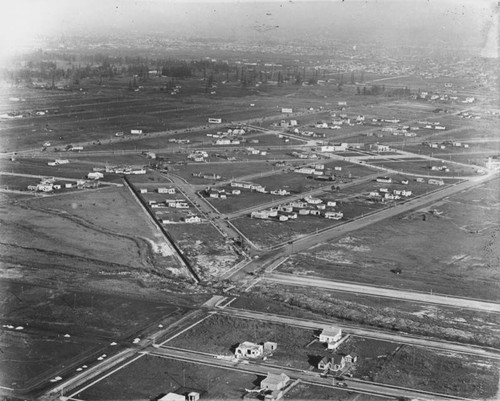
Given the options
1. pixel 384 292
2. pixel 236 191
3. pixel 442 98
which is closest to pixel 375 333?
pixel 384 292

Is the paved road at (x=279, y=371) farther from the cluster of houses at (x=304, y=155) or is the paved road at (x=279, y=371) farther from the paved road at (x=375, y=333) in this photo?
the cluster of houses at (x=304, y=155)

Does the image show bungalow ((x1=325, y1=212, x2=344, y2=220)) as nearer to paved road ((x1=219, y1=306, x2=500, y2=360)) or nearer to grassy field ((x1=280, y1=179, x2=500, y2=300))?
grassy field ((x1=280, y1=179, x2=500, y2=300))

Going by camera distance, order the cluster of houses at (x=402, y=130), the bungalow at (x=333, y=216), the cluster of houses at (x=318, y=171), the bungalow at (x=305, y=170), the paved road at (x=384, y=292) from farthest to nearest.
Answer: the cluster of houses at (x=402, y=130), the bungalow at (x=305, y=170), the cluster of houses at (x=318, y=171), the bungalow at (x=333, y=216), the paved road at (x=384, y=292)

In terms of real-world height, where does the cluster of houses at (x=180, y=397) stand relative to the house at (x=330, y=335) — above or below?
below

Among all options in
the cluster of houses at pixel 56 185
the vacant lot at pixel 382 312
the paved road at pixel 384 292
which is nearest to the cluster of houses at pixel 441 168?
the cluster of houses at pixel 56 185

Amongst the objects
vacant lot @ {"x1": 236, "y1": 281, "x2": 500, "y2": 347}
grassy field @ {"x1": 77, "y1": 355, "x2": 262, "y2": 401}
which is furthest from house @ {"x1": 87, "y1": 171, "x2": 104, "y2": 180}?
grassy field @ {"x1": 77, "y1": 355, "x2": 262, "y2": 401}

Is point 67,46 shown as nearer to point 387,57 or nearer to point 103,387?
point 387,57

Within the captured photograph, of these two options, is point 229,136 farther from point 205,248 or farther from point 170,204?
point 205,248
